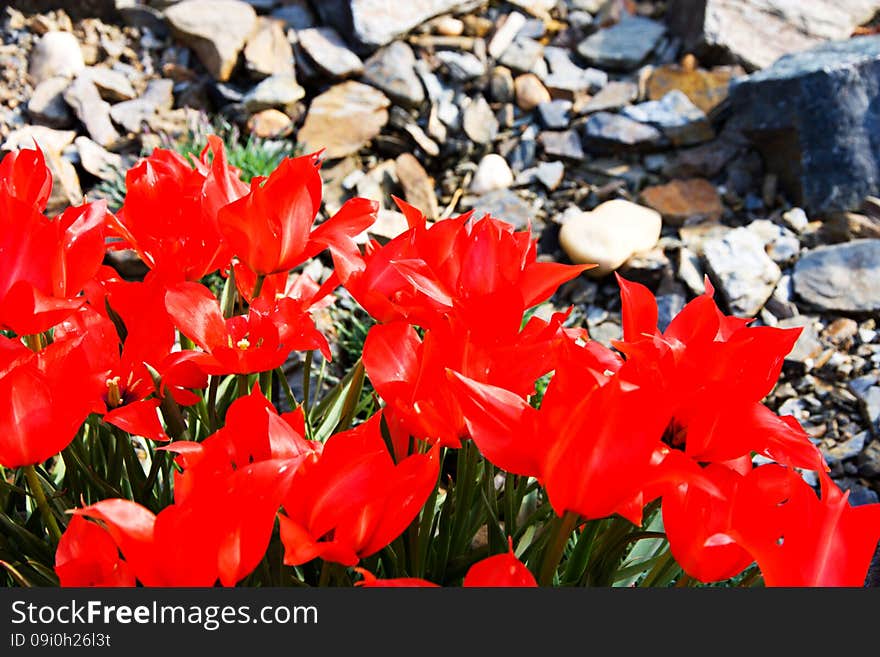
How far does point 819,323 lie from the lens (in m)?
3.13

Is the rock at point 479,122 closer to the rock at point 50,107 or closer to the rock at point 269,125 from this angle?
the rock at point 269,125

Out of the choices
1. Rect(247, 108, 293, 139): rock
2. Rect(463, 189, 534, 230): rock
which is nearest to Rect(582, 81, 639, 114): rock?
Rect(463, 189, 534, 230): rock

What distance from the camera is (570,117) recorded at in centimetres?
410

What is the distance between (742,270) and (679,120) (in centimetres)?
97

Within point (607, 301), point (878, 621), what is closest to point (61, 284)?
point (878, 621)

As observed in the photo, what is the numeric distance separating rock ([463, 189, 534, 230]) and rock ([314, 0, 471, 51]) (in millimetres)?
976

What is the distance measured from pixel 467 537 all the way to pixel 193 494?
20.2 inches

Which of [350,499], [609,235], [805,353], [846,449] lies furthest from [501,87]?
[350,499]

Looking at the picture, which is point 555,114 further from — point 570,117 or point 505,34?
point 505,34

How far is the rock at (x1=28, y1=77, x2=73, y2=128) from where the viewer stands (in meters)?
4.00

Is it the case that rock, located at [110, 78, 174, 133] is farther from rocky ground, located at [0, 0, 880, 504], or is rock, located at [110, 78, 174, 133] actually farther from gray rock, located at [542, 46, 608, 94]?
gray rock, located at [542, 46, 608, 94]

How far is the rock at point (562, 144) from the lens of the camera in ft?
12.9

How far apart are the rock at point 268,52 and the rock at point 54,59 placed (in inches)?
31.4

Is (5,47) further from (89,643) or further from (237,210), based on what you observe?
(89,643)
